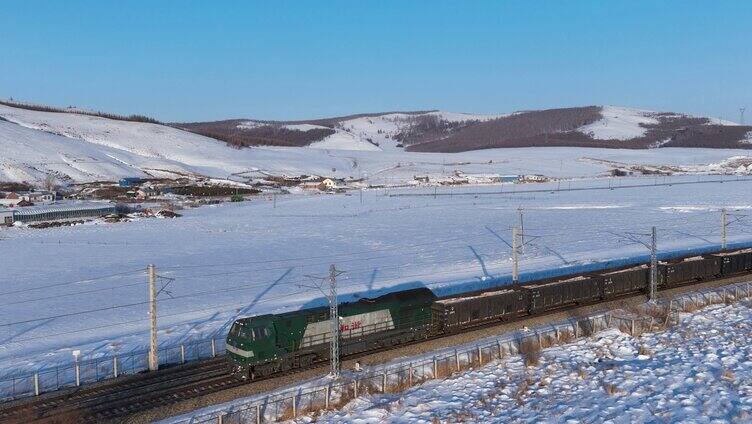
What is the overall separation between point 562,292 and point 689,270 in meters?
13.0

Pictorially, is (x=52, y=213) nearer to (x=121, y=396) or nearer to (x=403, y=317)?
(x=121, y=396)

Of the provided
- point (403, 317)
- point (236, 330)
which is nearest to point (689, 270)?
point (403, 317)

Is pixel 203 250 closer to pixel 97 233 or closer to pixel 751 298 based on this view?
pixel 97 233

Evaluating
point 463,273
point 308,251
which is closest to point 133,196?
point 308,251

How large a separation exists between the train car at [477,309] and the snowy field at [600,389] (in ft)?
13.9

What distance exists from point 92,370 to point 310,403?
11.7 m

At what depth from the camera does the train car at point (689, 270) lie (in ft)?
150

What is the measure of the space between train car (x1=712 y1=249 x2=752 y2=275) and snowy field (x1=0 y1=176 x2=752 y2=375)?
10.8 m

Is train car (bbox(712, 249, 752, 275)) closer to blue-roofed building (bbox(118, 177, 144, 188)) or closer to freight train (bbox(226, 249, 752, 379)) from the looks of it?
freight train (bbox(226, 249, 752, 379))

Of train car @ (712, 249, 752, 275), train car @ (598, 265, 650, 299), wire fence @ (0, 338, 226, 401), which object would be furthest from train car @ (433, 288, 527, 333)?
train car @ (712, 249, 752, 275)

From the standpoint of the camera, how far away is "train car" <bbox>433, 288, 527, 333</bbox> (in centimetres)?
3472

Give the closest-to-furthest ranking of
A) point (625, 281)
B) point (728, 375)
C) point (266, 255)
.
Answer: point (728, 375)
point (625, 281)
point (266, 255)

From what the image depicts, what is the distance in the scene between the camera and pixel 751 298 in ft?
143

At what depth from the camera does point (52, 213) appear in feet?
314
